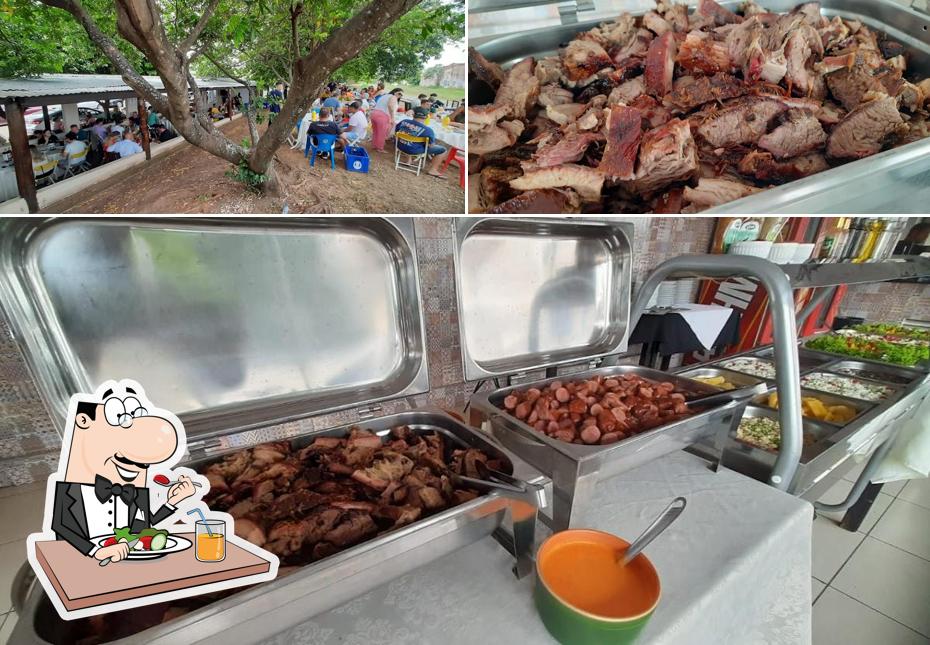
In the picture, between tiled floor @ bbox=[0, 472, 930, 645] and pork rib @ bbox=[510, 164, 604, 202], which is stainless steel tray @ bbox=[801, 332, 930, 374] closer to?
tiled floor @ bbox=[0, 472, 930, 645]

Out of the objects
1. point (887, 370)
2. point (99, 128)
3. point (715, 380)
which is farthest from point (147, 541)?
point (887, 370)

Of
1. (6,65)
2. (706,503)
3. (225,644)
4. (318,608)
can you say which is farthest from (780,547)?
(6,65)

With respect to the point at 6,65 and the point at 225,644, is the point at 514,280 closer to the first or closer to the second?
the point at 225,644

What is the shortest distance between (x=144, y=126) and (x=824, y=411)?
2.80 meters

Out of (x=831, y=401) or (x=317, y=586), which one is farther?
(x=831, y=401)

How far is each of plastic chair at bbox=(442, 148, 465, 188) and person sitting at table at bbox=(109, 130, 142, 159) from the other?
0.89m

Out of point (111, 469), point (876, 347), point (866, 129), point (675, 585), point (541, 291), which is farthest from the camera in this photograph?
point (876, 347)

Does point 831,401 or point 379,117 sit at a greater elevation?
point 379,117

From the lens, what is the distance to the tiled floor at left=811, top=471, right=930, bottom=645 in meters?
1.86

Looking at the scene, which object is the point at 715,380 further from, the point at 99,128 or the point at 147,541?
the point at 99,128

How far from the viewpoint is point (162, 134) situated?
1214 millimetres

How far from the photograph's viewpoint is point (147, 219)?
1104mm

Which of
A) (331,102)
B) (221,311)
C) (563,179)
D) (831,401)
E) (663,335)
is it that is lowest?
(663,335)

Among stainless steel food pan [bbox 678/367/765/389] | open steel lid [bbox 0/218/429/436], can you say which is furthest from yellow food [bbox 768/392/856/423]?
open steel lid [bbox 0/218/429/436]
